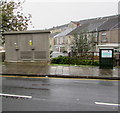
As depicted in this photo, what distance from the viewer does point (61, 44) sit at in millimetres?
53250

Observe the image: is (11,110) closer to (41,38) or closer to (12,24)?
(41,38)

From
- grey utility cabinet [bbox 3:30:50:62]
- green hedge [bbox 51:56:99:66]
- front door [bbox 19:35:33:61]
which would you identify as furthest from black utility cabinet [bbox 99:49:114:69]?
front door [bbox 19:35:33:61]

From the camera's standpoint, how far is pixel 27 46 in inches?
510

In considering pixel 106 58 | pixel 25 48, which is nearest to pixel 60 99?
pixel 106 58

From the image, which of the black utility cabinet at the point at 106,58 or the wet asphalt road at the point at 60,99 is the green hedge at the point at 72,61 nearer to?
the black utility cabinet at the point at 106,58

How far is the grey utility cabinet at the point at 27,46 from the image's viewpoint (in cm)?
1277

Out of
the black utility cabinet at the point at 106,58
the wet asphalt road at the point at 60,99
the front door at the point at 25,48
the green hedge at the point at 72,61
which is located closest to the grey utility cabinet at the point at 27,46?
the front door at the point at 25,48

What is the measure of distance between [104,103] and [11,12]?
642 inches

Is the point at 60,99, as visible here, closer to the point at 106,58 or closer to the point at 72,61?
the point at 106,58

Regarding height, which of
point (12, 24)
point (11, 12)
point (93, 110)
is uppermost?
point (11, 12)

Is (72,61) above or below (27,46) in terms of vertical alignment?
below

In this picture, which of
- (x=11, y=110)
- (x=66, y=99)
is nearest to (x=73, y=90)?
(x=66, y=99)

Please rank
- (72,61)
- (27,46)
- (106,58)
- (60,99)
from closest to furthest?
(60,99) → (106,58) → (27,46) → (72,61)

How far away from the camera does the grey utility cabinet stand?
41.9 ft
